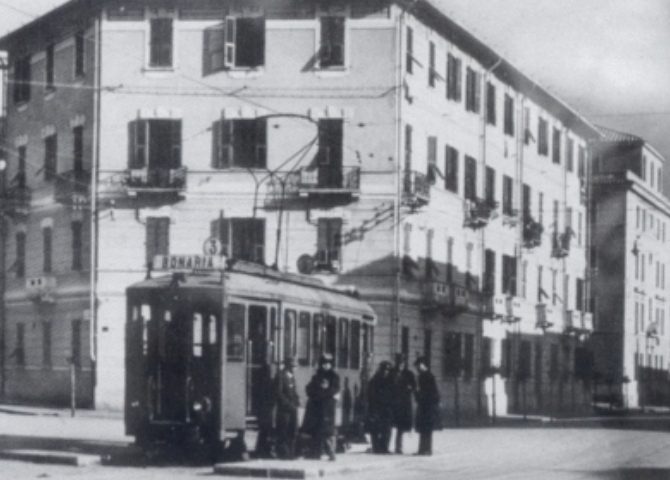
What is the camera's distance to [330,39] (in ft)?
125

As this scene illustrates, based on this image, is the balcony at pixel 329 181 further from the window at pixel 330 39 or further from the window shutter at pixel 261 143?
the window at pixel 330 39

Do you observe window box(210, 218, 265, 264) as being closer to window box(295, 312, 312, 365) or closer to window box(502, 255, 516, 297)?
window box(502, 255, 516, 297)

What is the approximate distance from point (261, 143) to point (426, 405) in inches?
690

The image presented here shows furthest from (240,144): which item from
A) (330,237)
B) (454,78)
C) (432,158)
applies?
(454,78)

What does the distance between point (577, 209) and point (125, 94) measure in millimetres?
22546

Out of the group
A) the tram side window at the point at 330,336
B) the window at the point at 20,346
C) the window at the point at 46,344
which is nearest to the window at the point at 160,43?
the window at the point at 46,344

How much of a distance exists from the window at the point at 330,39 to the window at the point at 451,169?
577 centimetres

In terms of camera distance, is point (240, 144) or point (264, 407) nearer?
point (264, 407)

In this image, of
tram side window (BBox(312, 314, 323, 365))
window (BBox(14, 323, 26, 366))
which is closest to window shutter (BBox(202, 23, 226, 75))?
window (BBox(14, 323, 26, 366))

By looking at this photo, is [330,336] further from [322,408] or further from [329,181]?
[329,181]

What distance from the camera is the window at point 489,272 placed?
4639 centimetres

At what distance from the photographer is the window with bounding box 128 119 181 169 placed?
38281 millimetres

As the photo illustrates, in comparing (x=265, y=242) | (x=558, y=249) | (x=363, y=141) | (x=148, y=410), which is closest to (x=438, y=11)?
(x=363, y=141)

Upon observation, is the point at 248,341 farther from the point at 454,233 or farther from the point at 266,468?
the point at 454,233
